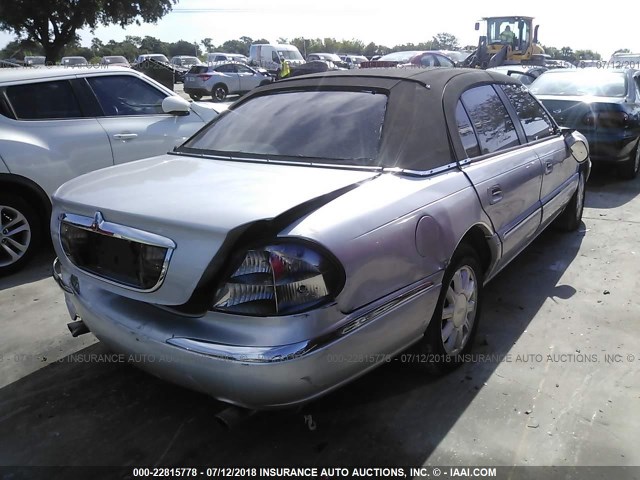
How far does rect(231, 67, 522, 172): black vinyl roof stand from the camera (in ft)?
8.46

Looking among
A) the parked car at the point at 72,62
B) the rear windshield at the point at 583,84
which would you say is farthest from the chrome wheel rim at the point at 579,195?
the parked car at the point at 72,62

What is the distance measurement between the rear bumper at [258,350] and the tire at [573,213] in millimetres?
3340

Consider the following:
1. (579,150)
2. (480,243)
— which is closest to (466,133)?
(480,243)

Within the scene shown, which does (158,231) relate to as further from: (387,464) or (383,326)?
(387,464)

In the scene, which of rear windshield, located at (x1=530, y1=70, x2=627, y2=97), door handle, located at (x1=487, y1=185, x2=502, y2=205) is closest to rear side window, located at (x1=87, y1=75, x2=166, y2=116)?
door handle, located at (x1=487, y1=185, x2=502, y2=205)

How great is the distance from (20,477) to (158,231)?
1.19 metres

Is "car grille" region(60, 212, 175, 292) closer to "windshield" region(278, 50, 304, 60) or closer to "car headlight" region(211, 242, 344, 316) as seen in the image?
"car headlight" region(211, 242, 344, 316)

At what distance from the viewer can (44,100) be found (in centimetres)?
475

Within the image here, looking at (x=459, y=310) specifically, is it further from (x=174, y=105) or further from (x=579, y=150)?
(x=174, y=105)

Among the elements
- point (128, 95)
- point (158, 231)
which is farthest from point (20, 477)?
point (128, 95)

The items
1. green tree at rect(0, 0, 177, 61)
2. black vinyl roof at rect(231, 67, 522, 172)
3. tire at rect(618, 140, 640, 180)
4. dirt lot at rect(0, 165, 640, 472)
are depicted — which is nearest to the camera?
dirt lot at rect(0, 165, 640, 472)

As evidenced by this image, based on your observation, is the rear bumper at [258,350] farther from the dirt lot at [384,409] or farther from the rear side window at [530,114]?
the rear side window at [530,114]

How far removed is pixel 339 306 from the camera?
1960 millimetres

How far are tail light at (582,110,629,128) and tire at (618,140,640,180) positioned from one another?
0.65 metres
